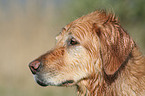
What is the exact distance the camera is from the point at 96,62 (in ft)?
12.6

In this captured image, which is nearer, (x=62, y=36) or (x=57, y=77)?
(x=57, y=77)

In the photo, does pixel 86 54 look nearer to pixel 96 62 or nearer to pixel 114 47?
pixel 96 62

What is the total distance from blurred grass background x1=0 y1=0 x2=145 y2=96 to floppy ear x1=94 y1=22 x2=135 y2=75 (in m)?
5.77

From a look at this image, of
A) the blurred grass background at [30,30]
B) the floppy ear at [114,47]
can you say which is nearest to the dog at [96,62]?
the floppy ear at [114,47]

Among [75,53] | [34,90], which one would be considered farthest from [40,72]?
[34,90]

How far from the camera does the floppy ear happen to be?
12.0 feet

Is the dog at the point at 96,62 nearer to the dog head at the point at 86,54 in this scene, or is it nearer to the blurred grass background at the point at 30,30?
the dog head at the point at 86,54

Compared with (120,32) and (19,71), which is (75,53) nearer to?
(120,32)

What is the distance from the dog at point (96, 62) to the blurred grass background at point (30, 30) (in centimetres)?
537

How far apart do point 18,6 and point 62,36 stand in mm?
7204

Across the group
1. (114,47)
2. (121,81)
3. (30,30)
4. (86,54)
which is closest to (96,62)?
(86,54)

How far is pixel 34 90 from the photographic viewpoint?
8984 mm

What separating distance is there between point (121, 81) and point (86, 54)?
66cm

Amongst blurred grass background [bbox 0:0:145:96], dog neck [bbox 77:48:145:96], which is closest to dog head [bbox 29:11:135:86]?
dog neck [bbox 77:48:145:96]
